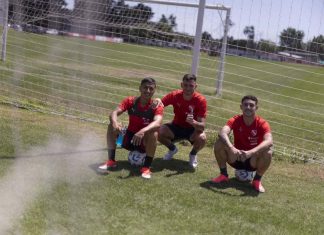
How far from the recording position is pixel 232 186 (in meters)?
5.39

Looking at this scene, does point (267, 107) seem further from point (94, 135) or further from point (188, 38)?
point (94, 135)

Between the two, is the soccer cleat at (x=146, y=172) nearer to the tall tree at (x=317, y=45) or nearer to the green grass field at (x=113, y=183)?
the green grass field at (x=113, y=183)

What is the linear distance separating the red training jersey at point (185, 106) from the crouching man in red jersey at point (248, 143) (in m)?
0.59

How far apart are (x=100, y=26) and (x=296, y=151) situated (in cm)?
381

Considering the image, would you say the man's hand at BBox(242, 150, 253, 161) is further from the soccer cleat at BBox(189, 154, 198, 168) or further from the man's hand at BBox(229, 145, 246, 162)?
the soccer cleat at BBox(189, 154, 198, 168)

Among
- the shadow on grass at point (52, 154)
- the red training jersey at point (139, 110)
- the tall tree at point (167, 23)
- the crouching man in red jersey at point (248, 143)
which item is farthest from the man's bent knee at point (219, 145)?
the tall tree at point (167, 23)

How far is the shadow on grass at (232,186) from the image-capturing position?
5156 millimetres

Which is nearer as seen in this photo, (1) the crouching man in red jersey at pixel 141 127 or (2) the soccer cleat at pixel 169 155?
(1) the crouching man in red jersey at pixel 141 127

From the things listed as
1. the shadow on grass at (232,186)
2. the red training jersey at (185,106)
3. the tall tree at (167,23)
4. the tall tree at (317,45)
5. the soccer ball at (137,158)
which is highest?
the tall tree at (167,23)

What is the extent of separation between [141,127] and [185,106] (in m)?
0.64

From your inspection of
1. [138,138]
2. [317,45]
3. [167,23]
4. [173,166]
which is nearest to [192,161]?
[173,166]

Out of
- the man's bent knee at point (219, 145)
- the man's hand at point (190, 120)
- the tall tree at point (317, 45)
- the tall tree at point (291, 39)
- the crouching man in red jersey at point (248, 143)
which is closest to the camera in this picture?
the crouching man in red jersey at point (248, 143)

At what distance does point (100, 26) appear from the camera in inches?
351

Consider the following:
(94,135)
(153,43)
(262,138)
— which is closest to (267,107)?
(153,43)
